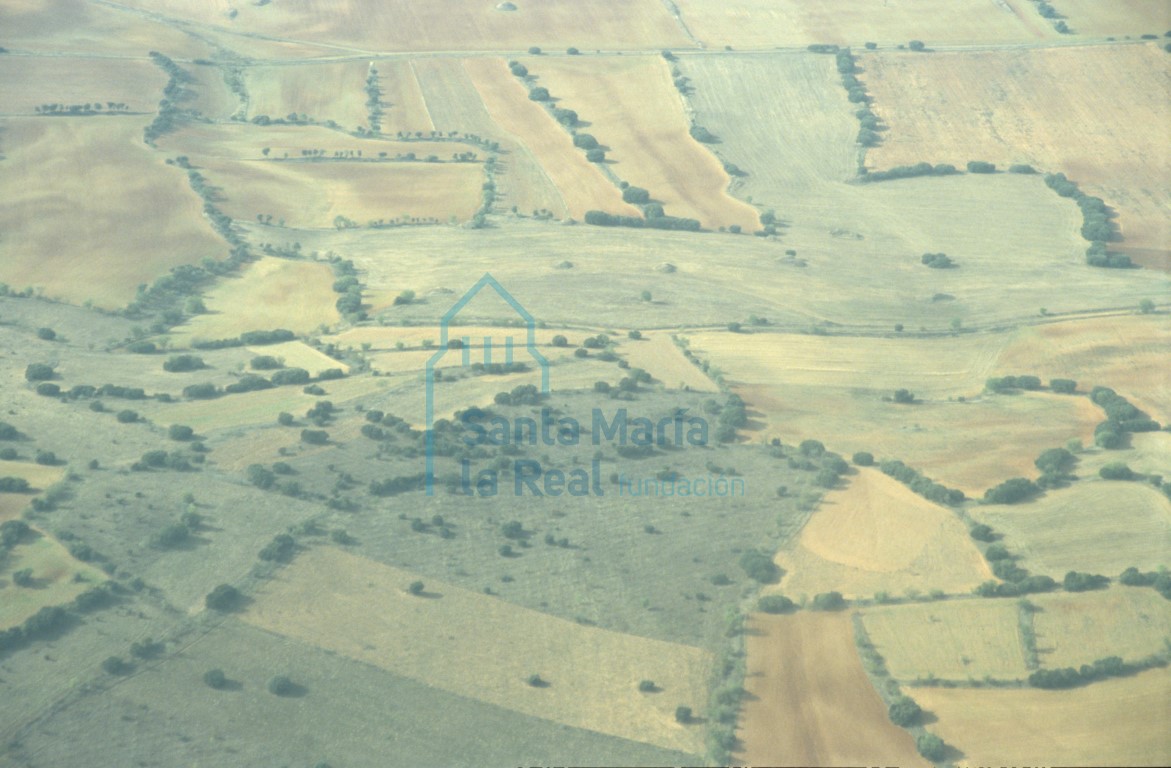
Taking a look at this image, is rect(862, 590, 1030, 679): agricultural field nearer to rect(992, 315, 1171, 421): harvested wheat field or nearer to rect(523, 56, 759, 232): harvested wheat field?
rect(992, 315, 1171, 421): harvested wheat field

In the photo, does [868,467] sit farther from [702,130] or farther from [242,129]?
[242,129]

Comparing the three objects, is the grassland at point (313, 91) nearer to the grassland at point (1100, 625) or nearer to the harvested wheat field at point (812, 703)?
the harvested wheat field at point (812, 703)

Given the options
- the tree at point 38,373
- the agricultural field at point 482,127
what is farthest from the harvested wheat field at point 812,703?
the agricultural field at point 482,127

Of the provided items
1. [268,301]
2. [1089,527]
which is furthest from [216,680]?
[268,301]

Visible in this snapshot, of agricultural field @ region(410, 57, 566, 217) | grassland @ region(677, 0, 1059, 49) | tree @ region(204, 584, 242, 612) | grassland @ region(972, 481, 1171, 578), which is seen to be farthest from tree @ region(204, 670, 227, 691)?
grassland @ region(677, 0, 1059, 49)

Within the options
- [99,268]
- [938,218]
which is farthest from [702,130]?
[99,268]
